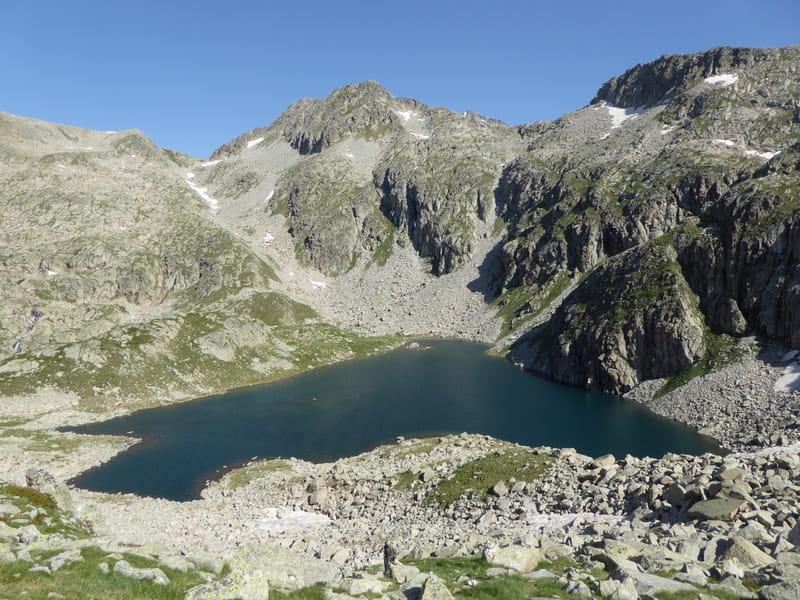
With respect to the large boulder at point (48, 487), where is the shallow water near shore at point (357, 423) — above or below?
below

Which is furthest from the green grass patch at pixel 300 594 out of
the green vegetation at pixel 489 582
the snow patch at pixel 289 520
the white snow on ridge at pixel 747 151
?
the white snow on ridge at pixel 747 151

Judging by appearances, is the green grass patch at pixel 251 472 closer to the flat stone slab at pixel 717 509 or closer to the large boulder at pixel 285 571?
the large boulder at pixel 285 571

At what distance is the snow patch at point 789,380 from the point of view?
7018cm

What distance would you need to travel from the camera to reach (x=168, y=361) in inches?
4323

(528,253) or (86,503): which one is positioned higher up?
(528,253)

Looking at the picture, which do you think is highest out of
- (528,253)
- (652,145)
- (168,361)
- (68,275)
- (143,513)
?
(652,145)

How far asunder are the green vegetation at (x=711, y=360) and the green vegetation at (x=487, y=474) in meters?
56.3

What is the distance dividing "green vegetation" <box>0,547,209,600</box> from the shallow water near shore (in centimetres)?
4258

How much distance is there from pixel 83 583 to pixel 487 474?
3826 cm

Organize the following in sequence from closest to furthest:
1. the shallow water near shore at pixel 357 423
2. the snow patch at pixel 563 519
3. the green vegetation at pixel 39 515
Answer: the green vegetation at pixel 39 515 → the snow patch at pixel 563 519 → the shallow water near shore at pixel 357 423

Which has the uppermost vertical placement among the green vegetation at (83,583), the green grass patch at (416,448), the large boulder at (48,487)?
the green vegetation at (83,583)

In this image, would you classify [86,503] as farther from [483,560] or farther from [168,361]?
[168,361]

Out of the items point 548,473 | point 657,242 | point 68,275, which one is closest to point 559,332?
point 657,242

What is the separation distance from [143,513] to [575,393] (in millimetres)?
88373
